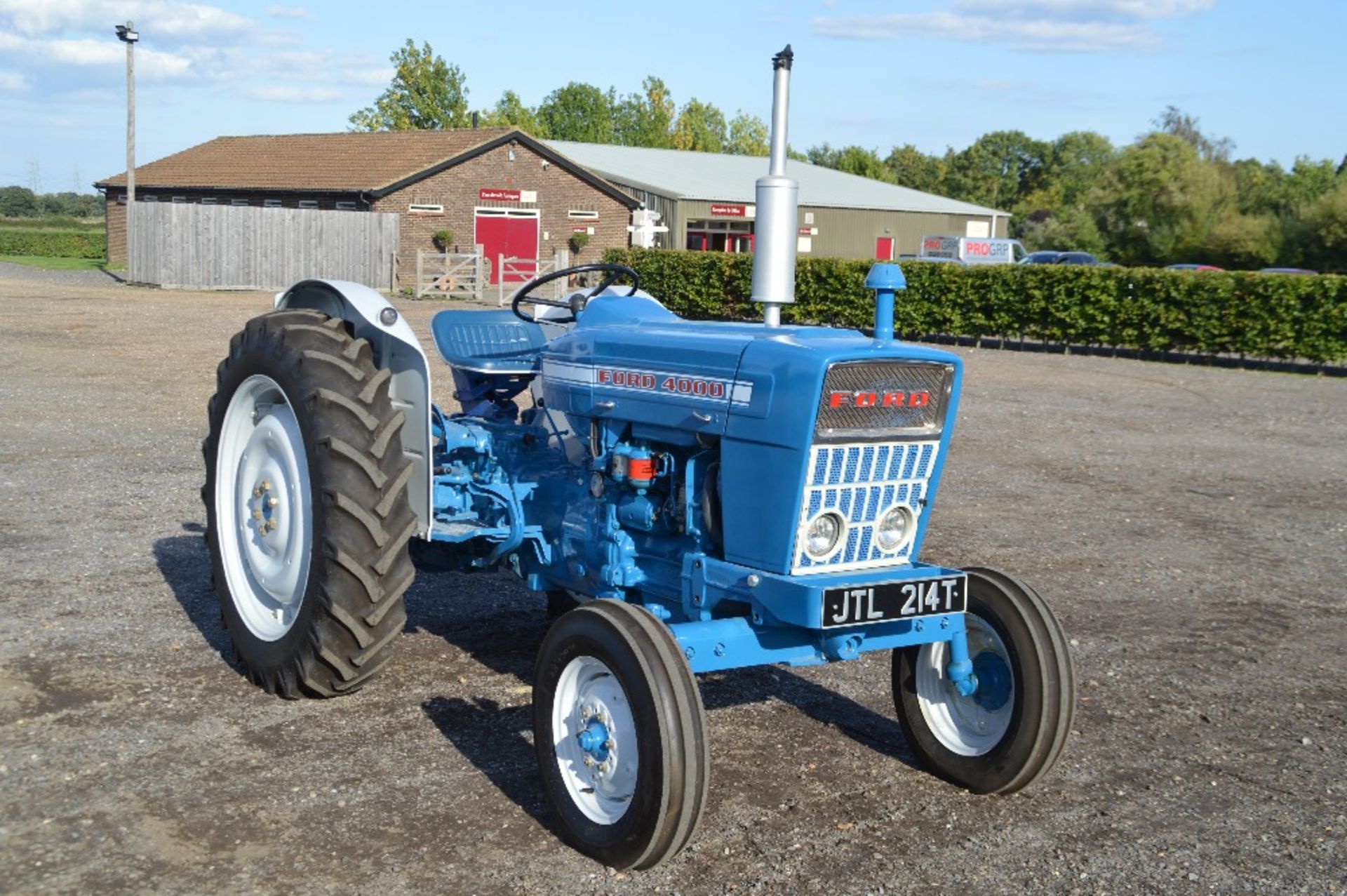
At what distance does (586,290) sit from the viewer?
5.87m

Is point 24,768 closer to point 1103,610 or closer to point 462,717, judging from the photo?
point 462,717

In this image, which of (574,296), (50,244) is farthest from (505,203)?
(574,296)

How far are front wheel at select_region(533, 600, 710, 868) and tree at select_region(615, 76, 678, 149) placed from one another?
85.8m

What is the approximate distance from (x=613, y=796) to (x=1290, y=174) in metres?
51.7

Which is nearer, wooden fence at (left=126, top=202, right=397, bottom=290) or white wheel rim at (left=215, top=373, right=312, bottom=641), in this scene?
white wheel rim at (left=215, top=373, right=312, bottom=641)

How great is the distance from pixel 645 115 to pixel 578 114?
17.2ft

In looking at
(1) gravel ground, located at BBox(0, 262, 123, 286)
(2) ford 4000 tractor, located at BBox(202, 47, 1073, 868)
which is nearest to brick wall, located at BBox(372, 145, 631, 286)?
(1) gravel ground, located at BBox(0, 262, 123, 286)

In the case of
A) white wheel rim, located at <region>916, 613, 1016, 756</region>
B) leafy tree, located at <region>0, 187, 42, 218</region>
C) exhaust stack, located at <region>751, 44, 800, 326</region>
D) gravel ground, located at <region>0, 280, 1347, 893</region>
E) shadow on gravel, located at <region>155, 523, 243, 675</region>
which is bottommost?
gravel ground, located at <region>0, 280, 1347, 893</region>

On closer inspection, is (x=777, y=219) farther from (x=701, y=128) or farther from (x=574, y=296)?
(x=701, y=128)

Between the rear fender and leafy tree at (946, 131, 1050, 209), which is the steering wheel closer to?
the rear fender

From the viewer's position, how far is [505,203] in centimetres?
3869

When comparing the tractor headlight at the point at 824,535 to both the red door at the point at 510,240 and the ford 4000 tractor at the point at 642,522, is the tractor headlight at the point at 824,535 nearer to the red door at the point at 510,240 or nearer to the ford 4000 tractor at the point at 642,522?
the ford 4000 tractor at the point at 642,522

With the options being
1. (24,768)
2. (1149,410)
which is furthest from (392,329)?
(1149,410)

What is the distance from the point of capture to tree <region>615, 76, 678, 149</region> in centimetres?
8856
